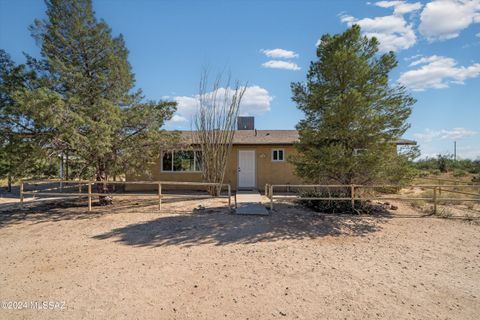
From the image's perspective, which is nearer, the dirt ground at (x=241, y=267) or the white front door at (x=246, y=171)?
the dirt ground at (x=241, y=267)

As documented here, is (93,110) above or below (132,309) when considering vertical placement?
above

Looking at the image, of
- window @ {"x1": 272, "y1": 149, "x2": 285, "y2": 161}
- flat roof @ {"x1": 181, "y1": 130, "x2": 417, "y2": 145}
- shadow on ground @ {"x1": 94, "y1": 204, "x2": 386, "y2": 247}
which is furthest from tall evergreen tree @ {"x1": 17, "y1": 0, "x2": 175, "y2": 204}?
window @ {"x1": 272, "y1": 149, "x2": 285, "y2": 161}

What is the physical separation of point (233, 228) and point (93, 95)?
23.1 feet

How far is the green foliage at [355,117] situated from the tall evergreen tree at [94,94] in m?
5.80

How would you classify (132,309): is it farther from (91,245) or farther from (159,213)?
(159,213)

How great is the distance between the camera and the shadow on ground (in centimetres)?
657

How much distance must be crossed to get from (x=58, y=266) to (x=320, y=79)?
29.1ft

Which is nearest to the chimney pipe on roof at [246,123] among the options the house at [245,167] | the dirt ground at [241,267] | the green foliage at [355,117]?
the house at [245,167]

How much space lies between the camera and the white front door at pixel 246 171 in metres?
14.8

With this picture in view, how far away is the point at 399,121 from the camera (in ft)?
28.2

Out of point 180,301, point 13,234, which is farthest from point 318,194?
point 13,234

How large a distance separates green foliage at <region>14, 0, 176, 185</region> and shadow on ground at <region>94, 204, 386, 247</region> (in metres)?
3.20

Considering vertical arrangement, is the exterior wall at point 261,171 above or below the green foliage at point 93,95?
below

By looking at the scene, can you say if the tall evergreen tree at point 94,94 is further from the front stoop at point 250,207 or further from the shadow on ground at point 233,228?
the front stoop at point 250,207
